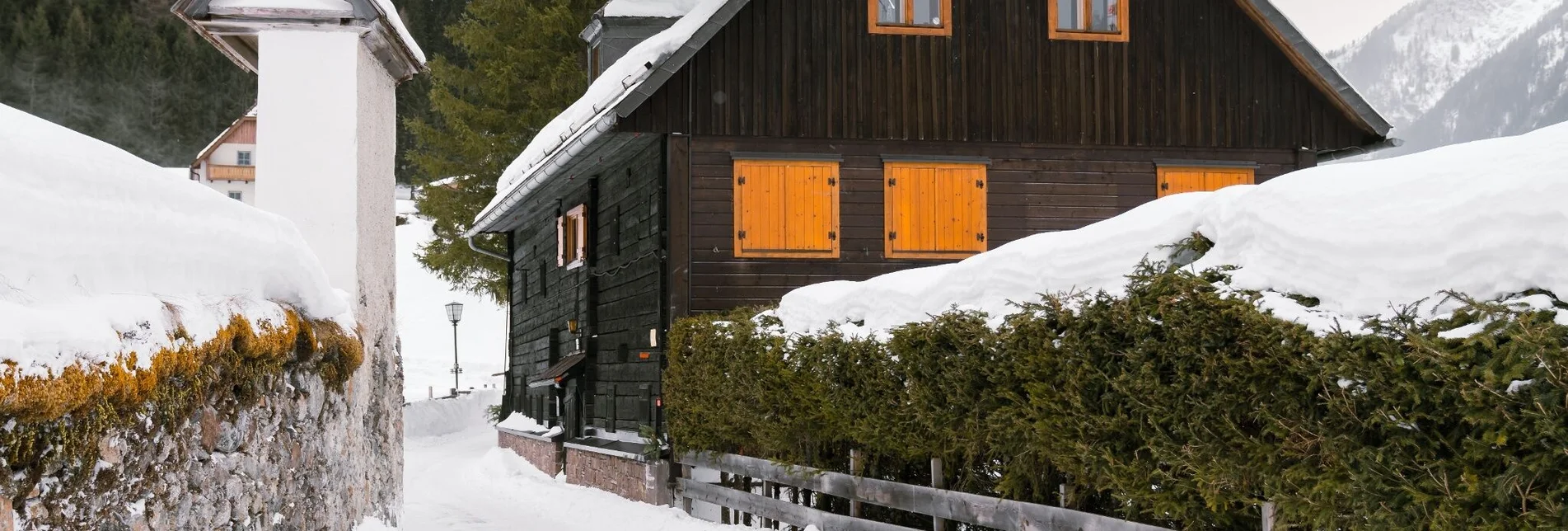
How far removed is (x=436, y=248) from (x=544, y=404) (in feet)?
32.7

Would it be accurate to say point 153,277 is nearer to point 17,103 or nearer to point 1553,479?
point 1553,479

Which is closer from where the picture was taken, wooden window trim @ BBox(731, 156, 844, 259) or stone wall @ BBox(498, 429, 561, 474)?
wooden window trim @ BBox(731, 156, 844, 259)

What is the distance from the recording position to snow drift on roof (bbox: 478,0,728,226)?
1395cm

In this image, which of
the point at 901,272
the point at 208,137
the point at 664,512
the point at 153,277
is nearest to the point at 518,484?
the point at 664,512

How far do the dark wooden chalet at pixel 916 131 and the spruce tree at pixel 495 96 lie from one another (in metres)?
12.5

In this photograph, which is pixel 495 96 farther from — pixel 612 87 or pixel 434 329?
pixel 434 329

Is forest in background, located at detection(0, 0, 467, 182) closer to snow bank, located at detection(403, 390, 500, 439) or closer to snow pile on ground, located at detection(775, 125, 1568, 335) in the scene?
snow bank, located at detection(403, 390, 500, 439)

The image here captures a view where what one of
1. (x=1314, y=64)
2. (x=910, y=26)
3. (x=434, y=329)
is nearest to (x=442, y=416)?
(x=910, y=26)

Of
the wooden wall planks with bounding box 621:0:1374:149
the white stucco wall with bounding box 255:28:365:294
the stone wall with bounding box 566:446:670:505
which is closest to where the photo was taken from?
the white stucco wall with bounding box 255:28:365:294

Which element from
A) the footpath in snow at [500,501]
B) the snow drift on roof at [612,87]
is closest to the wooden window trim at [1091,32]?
the snow drift on roof at [612,87]

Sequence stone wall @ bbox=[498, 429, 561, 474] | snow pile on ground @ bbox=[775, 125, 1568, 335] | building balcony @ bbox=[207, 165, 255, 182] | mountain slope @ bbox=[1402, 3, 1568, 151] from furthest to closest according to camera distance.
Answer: mountain slope @ bbox=[1402, 3, 1568, 151] < building balcony @ bbox=[207, 165, 255, 182] < stone wall @ bbox=[498, 429, 561, 474] < snow pile on ground @ bbox=[775, 125, 1568, 335]

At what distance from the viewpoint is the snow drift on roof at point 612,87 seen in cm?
1395

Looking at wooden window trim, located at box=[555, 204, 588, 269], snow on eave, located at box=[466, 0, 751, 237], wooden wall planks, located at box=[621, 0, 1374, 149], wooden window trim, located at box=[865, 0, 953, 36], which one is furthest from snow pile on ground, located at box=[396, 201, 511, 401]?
wooden window trim, located at box=[865, 0, 953, 36]

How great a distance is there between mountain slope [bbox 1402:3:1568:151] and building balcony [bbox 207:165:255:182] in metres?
113
